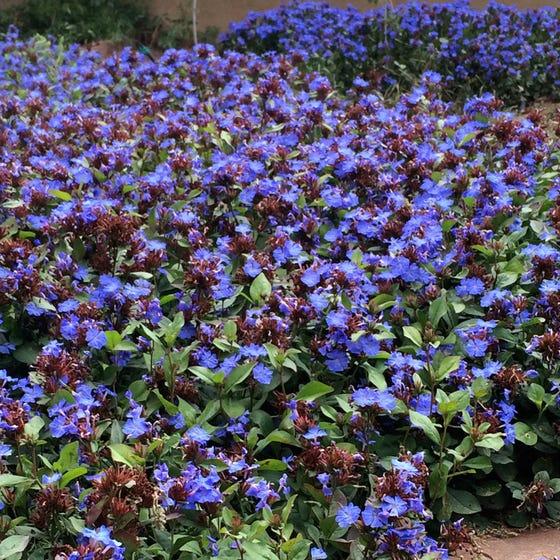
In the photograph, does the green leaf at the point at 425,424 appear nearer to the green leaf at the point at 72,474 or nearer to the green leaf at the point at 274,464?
the green leaf at the point at 274,464

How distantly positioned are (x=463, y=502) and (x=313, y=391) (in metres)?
0.49

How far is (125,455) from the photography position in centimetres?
182

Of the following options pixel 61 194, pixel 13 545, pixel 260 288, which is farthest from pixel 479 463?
pixel 61 194

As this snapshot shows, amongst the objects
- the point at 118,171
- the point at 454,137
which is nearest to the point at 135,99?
the point at 118,171

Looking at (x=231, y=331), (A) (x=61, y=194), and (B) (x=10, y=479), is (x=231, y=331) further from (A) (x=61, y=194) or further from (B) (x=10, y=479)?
(A) (x=61, y=194)

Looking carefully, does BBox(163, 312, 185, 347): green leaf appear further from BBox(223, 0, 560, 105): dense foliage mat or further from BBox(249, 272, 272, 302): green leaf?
BBox(223, 0, 560, 105): dense foliage mat

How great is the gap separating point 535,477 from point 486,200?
1.11 meters

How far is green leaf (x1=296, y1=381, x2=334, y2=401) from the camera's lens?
2.06m

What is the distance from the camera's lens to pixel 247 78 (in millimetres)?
5078

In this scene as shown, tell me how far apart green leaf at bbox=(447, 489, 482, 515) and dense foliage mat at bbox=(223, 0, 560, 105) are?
3871 millimetres

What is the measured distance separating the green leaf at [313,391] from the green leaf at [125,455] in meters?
0.46

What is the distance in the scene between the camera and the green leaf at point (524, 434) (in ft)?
6.98

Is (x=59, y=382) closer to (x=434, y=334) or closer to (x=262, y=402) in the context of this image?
(x=262, y=402)

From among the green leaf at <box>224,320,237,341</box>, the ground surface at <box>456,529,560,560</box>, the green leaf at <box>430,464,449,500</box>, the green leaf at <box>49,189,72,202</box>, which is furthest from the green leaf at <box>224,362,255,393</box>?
the green leaf at <box>49,189,72,202</box>
